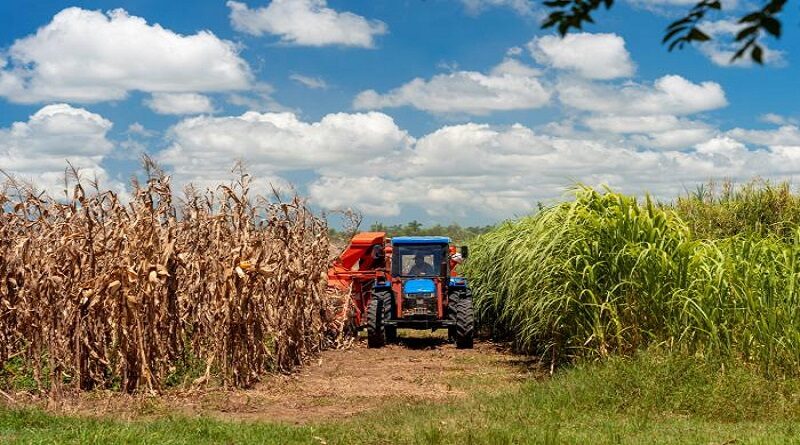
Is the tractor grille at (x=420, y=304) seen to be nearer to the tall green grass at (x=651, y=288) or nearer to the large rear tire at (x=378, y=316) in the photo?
the large rear tire at (x=378, y=316)

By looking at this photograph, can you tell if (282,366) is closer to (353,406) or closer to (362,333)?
(353,406)

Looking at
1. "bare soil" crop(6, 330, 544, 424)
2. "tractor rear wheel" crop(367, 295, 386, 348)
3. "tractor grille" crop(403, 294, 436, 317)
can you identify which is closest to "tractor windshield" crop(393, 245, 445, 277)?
"tractor grille" crop(403, 294, 436, 317)

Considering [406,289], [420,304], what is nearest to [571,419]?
[420,304]

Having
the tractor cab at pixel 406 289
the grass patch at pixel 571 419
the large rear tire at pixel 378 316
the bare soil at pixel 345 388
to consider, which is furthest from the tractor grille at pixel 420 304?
the grass patch at pixel 571 419

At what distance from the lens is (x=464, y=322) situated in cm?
1614

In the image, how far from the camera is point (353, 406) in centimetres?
1055

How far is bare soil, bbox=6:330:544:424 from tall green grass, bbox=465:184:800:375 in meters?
1.53

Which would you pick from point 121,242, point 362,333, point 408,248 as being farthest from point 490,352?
point 121,242

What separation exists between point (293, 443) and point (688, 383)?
4.53m

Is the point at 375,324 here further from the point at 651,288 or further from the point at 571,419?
the point at 571,419

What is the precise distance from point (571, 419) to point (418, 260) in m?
8.35

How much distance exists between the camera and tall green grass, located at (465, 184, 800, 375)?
10.2 meters

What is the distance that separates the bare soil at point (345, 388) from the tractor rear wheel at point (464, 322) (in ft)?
0.90

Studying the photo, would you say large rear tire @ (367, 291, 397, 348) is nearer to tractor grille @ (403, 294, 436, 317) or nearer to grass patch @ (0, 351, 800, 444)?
tractor grille @ (403, 294, 436, 317)
